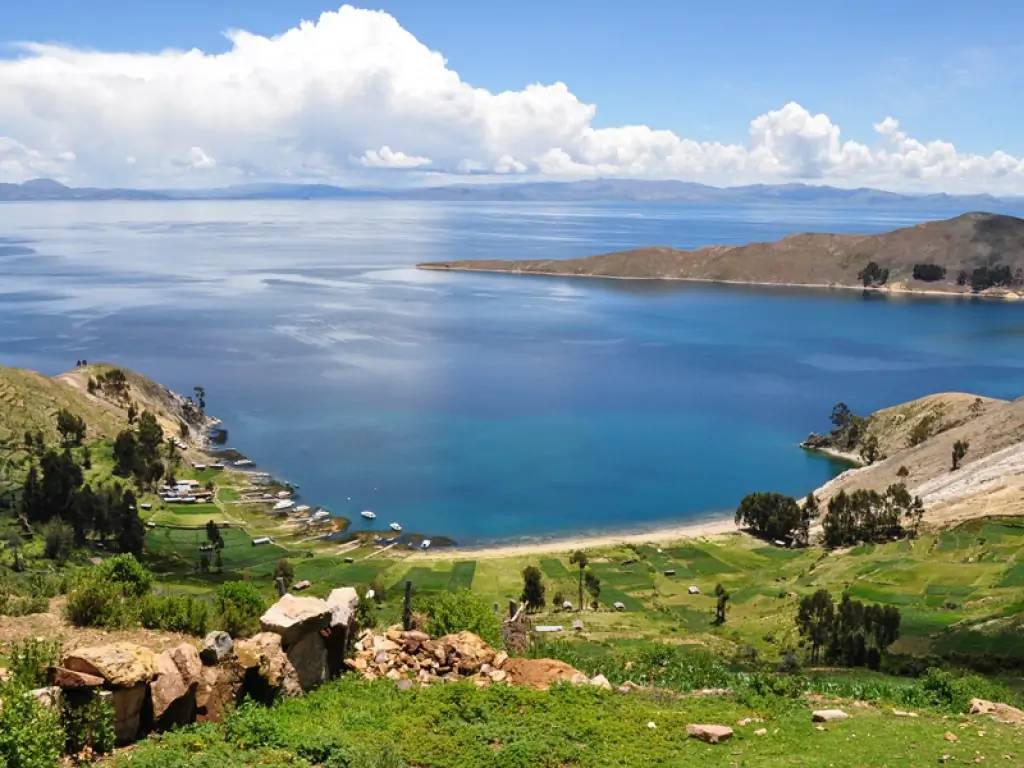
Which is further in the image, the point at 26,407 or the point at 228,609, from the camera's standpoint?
the point at 26,407

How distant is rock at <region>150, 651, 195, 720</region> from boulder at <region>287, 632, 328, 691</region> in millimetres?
3288

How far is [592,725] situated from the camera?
1745 cm

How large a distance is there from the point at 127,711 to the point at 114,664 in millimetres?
930

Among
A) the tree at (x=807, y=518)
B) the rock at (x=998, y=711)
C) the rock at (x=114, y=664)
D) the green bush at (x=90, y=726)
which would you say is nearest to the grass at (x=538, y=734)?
the green bush at (x=90, y=726)

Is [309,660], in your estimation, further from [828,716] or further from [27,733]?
[828,716]

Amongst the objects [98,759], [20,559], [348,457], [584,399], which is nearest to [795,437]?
[584,399]

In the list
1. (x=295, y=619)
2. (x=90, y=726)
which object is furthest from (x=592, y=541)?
(x=90, y=726)

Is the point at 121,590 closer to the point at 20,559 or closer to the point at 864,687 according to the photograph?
the point at 864,687

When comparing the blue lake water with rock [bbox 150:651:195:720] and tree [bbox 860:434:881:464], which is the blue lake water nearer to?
tree [bbox 860:434:881:464]

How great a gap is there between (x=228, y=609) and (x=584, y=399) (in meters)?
102

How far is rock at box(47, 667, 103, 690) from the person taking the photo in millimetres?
14359

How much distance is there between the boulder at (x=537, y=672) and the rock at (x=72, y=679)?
9.26m

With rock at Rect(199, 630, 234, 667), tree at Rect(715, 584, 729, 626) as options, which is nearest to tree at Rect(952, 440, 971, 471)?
tree at Rect(715, 584, 729, 626)

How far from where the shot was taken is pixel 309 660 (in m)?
19.3
